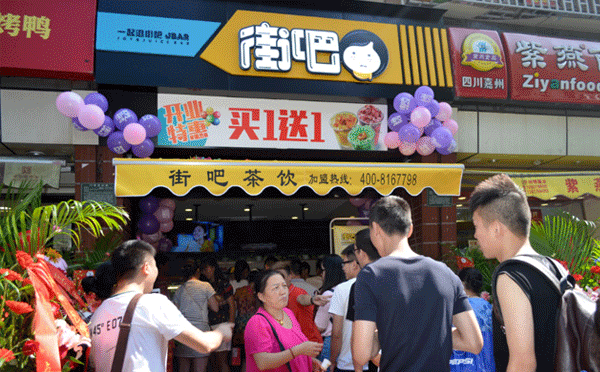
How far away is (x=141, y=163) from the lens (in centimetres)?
615

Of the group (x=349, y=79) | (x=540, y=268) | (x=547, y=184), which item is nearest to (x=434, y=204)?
(x=547, y=184)

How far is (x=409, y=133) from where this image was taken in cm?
776

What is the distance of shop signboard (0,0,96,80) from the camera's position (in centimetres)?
699

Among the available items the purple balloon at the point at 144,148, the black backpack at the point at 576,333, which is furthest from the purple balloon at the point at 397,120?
the black backpack at the point at 576,333

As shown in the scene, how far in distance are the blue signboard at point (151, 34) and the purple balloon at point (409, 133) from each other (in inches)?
124

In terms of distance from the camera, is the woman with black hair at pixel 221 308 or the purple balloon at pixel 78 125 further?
the woman with black hair at pixel 221 308

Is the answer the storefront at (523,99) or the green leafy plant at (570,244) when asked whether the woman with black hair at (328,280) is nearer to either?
the green leafy plant at (570,244)

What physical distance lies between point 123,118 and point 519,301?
6.04 m

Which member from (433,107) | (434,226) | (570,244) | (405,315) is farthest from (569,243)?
(405,315)

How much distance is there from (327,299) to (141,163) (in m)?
2.86

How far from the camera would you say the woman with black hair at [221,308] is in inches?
288

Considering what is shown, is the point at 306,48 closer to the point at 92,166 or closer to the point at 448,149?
the point at 448,149

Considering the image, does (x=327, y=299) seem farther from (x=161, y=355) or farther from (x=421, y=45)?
(x=421, y=45)

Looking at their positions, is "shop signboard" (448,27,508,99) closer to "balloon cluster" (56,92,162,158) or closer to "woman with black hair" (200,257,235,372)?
"woman with black hair" (200,257,235,372)
